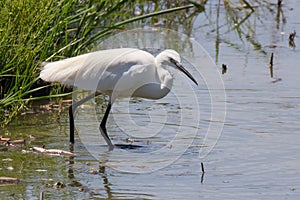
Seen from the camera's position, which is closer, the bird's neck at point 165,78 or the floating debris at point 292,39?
the bird's neck at point 165,78

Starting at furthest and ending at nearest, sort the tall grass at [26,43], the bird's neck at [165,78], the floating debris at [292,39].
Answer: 1. the floating debris at [292,39]
2. the bird's neck at [165,78]
3. the tall grass at [26,43]

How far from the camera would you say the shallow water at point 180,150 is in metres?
5.69

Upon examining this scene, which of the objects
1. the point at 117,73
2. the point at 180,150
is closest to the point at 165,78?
the point at 117,73

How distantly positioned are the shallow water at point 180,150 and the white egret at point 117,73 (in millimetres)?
419

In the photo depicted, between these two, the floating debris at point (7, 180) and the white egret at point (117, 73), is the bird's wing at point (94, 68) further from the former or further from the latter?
the floating debris at point (7, 180)

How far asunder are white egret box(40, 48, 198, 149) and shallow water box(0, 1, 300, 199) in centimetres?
42

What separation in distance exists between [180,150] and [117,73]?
926mm

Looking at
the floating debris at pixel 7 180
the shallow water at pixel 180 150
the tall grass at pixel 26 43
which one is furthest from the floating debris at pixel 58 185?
the tall grass at pixel 26 43

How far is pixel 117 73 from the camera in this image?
7211mm

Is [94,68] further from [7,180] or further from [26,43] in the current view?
[7,180]

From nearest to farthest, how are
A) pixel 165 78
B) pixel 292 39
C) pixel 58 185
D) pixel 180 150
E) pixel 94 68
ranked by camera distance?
pixel 58 185
pixel 180 150
pixel 165 78
pixel 94 68
pixel 292 39

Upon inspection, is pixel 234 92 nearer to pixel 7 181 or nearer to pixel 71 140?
pixel 71 140

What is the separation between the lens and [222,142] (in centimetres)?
710

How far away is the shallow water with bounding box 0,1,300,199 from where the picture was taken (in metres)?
5.69
